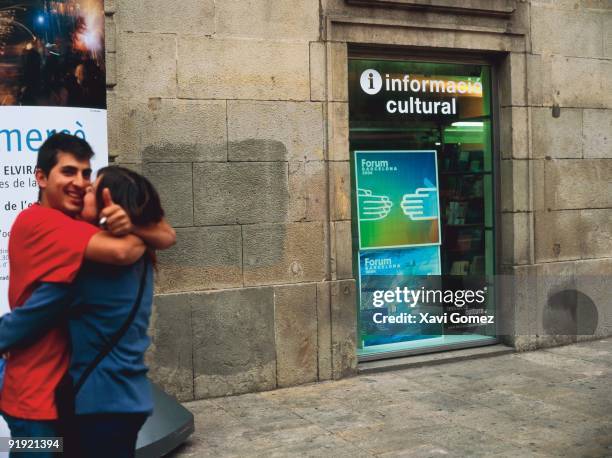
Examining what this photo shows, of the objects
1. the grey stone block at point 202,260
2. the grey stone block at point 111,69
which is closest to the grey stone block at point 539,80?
the grey stone block at point 202,260

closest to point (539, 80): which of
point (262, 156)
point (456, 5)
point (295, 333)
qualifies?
point (456, 5)

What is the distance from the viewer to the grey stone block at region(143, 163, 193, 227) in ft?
22.7

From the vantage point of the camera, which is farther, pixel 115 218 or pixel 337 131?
pixel 337 131

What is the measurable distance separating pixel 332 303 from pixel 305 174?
1295 mm

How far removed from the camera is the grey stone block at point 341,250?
25.2ft

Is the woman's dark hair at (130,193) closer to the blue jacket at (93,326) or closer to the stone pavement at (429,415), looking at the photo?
the blue jacket at (93,326)

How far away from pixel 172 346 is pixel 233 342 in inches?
22.6

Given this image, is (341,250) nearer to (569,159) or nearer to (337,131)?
(337,131)

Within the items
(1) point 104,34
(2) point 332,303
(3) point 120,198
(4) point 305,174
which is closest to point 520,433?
(2) point 332,303

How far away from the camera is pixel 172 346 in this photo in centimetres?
695

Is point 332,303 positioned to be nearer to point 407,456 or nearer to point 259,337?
point 259,337

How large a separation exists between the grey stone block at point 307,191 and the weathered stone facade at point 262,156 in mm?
11

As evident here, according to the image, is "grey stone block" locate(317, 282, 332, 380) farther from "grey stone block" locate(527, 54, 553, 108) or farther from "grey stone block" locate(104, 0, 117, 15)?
"grey stone block" locate(527, 54, 553, 108)

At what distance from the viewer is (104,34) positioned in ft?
20.8
